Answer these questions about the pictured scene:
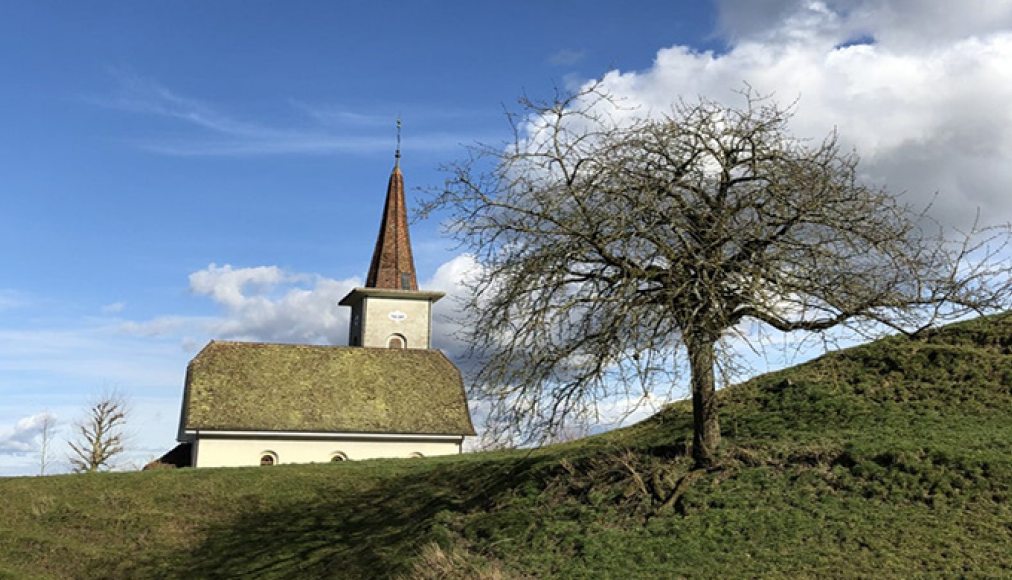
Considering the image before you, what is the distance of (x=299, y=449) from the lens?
1665 inches

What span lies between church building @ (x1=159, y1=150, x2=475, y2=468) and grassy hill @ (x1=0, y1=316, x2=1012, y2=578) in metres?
10.5

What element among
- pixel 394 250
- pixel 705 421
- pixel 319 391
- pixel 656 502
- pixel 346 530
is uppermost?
pixel 394 250

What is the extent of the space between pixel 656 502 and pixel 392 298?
128ft

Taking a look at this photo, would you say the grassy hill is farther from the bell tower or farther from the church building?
the bell tower

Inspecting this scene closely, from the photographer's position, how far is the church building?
135 feet

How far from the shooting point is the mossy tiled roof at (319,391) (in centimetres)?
4194

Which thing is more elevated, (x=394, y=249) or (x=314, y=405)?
(x=394, y=249)

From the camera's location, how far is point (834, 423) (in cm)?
2027

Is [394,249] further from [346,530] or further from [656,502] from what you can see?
[656,502]

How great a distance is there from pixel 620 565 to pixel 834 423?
7722 mm

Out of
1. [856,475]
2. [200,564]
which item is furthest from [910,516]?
[200,564]

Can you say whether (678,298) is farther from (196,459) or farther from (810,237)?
(196,459)

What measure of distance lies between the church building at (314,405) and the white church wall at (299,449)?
4 cm

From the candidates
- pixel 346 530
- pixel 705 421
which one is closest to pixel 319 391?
pixel 346 530
